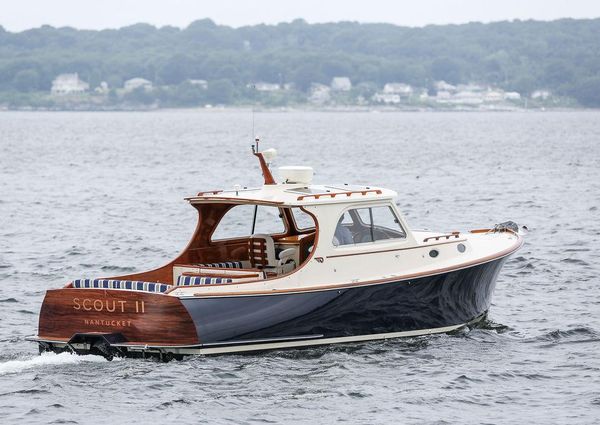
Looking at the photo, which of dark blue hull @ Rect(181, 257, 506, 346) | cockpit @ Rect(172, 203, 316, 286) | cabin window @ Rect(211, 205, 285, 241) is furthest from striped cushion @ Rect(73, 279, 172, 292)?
cabin window @ Rect(211, 205, 285, 241)

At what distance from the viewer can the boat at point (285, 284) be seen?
16281 millimetres

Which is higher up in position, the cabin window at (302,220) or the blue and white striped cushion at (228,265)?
the cabin window at (302,220)

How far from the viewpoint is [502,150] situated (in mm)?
79562

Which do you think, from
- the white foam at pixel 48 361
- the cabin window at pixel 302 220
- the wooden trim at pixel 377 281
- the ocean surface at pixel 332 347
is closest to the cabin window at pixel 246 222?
the cabin window at pixel 302 220

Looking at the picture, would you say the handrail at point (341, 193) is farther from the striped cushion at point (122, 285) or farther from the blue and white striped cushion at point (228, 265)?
the striped cushion at point (122, 285)

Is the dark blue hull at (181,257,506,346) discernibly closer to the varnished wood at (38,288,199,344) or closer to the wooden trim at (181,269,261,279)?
the varnished wood at (38,288,199,344)

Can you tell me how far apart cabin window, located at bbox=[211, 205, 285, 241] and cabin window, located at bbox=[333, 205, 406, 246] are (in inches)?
58.0

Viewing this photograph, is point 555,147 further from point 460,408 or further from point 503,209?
point 460,408

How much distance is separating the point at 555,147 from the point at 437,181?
34.0m

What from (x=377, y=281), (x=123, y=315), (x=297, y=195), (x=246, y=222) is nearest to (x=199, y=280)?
(x=123, y=315)

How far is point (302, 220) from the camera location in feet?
62.4

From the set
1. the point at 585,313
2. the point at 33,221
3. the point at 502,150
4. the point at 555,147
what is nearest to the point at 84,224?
the point at 33,221

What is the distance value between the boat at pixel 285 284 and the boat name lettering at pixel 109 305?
0.01m

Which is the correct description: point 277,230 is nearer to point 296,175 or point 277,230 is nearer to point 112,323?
point 296,175
